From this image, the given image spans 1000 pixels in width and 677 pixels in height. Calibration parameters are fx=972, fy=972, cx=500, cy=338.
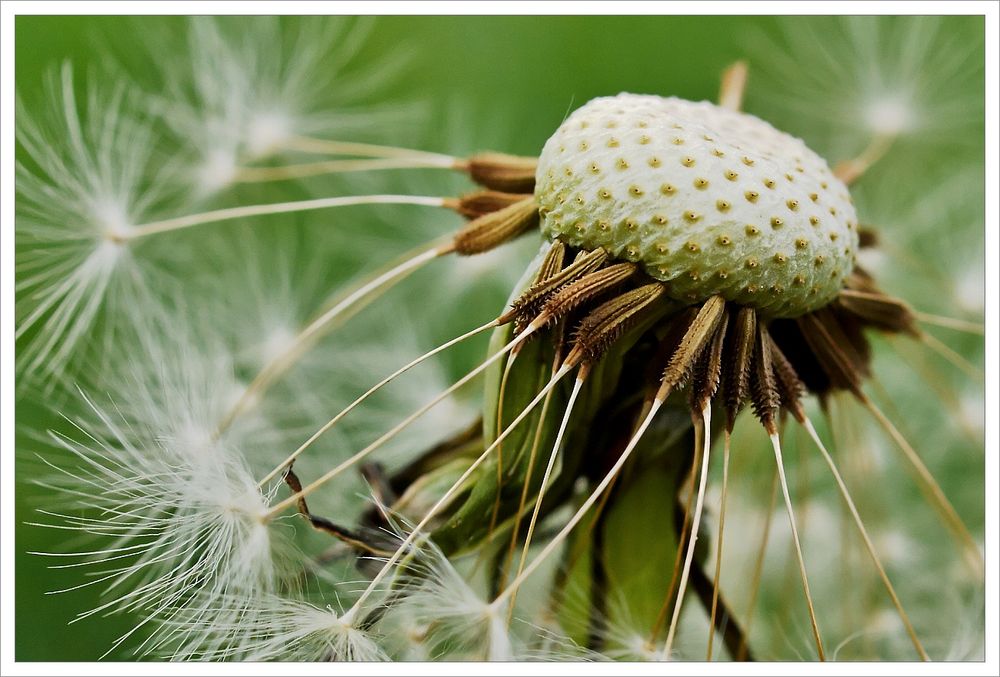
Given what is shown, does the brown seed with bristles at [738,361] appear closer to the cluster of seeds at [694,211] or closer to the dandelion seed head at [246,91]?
the cluster of seeds at [694,211]

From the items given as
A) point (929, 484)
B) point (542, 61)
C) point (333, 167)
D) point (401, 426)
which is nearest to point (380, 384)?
point (401, 426)

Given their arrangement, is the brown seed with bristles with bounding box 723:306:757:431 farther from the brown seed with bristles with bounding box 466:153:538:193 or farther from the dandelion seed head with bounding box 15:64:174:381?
the dandelion seed head with bounding box 15:64:174:381

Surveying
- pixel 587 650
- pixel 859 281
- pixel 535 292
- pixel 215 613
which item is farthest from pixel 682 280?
pixel 215 613

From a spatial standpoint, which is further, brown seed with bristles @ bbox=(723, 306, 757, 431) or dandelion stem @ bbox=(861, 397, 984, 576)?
dandelion stem @ bbox=(861, 397, 984, 576)

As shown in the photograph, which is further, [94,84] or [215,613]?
[94,84]

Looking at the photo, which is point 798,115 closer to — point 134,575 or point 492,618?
point 492,618

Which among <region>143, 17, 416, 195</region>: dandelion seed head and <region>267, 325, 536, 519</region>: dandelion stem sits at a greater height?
<region>143, 17, 416, 195</region>: dandelion seed head

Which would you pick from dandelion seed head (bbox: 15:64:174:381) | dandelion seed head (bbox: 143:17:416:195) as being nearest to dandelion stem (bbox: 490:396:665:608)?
dandelion seed head (bbox: 15:64:174:381)
